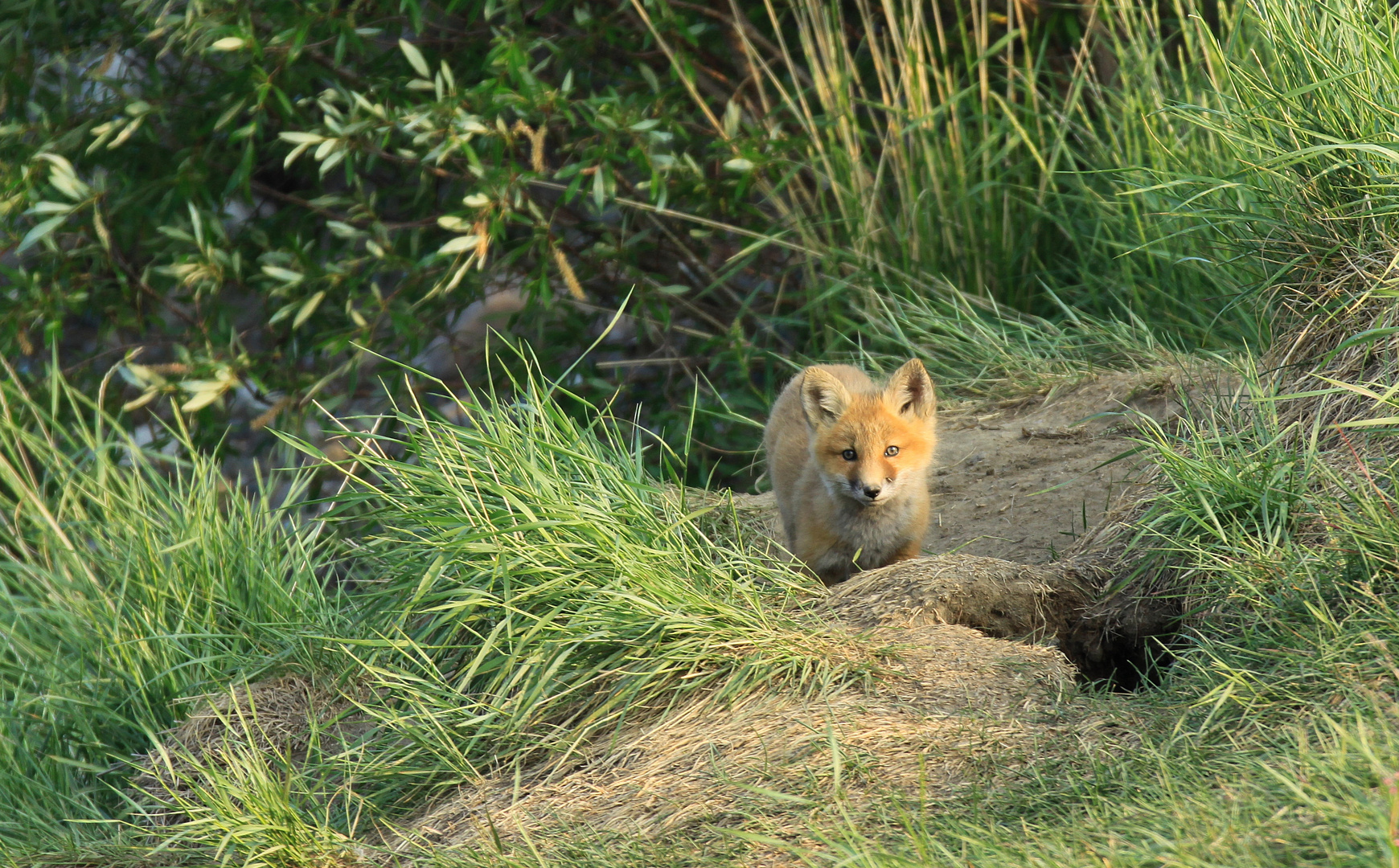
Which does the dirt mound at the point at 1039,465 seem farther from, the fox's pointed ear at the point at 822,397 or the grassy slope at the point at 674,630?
the fox's pointed ear at the point at 822,397

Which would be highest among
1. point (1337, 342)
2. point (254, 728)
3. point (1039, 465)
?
point (1337, 342)

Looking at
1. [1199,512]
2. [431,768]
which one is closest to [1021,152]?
[1199,512]

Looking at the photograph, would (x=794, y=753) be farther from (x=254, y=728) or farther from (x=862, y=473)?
(x=254, y=728)

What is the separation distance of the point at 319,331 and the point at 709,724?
13.4ft

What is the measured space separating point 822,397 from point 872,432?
0.23m

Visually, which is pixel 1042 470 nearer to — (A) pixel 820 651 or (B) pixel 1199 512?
(B) pixel 1199 512

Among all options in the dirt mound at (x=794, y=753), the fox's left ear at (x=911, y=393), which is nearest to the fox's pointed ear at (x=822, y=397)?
the fox's left ear at (x=911, y=393)

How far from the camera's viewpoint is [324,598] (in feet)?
13.0

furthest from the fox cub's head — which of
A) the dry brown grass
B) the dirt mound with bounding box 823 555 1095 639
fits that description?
the dry brown grass

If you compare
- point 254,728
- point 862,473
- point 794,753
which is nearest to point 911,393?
point 862,473

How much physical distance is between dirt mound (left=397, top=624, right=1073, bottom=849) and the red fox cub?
3.16 ft

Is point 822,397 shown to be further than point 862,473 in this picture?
Yes

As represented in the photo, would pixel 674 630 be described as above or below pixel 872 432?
above

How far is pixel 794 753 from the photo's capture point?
272cm
